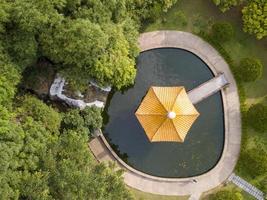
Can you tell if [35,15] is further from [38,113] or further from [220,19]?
[220,19]

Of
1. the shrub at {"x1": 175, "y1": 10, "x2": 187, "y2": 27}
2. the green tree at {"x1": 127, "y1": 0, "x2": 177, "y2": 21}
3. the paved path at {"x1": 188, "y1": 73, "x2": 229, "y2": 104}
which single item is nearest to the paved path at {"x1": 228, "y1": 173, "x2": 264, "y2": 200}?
the paved path at {"x1": 188, "y1": 73, "x2": 229, "y2": 104}

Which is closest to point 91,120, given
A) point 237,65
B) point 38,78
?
point 38,78

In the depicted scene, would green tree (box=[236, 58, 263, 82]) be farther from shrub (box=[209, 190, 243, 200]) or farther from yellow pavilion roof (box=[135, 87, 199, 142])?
shrub (box=[209, 190, 243, 200])

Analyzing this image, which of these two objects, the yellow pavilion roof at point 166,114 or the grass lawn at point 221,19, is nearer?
the yellow pavilion roof at point 166,114

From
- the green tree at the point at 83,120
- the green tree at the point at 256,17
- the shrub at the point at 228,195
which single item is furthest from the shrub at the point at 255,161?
the green tree at the point at 83,120

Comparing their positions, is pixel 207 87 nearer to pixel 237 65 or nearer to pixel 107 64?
pixel 237 65

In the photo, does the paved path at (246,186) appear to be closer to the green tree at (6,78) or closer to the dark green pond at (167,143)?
the dark green pond at (167,143)
